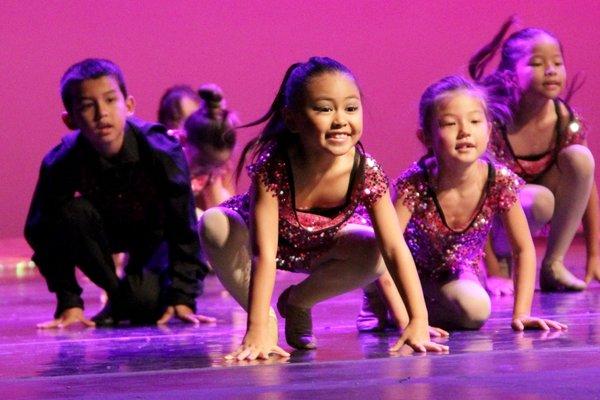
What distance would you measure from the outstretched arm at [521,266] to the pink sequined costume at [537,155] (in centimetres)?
88

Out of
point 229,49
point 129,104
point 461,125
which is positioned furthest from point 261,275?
point 229,49

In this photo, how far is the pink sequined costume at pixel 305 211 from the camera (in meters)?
2.34

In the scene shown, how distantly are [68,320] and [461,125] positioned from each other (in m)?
1.10

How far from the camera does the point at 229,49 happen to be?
215 inches

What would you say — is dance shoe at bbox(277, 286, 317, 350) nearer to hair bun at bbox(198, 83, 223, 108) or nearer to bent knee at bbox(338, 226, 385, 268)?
bent knee at bbox(338, 226, 385, 268)

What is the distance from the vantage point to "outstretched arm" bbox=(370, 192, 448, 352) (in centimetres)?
221

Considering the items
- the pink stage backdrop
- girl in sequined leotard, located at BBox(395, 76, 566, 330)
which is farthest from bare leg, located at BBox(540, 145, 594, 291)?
the pink stage backdrop

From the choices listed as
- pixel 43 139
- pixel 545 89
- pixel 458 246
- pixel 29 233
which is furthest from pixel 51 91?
pixel 458 246

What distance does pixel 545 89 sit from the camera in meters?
3.52

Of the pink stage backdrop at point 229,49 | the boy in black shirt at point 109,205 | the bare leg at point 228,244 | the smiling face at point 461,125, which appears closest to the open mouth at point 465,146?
the smiling face at point 461,125

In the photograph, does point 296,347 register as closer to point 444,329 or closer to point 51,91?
point 444,329

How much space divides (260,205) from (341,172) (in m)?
0.18

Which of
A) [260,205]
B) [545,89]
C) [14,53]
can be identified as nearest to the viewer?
[260,205]

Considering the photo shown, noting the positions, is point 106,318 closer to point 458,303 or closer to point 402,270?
point 458,303
